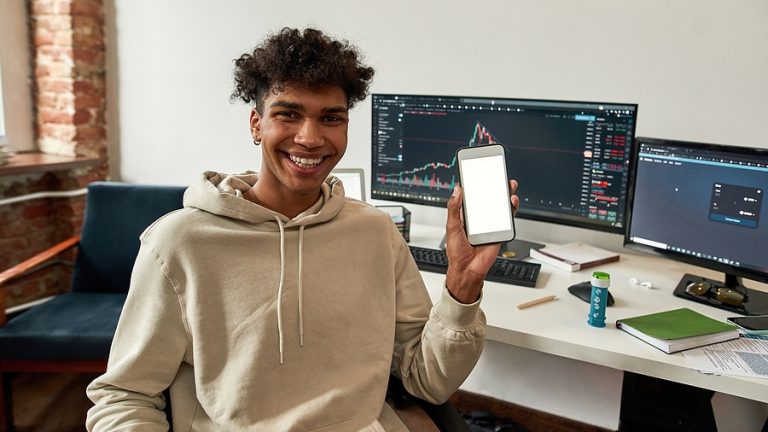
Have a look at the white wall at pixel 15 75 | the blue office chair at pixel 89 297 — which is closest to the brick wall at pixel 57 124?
the white wall at pixel 15 75

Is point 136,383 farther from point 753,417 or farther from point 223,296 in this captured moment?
point 753,417

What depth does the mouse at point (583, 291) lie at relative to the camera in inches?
64.2

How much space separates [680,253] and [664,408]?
1.37 feet

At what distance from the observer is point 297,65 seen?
4.00ft

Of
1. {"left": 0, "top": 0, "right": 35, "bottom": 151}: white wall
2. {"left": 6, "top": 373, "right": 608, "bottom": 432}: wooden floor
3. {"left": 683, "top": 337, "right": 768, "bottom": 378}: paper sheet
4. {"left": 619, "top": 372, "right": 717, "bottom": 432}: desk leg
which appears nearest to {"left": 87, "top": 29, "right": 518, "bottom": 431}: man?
{"left": 683, "top": 337, "right": 768, "bottom": 378}: paper sheet

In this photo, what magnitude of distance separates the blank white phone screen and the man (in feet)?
0.14

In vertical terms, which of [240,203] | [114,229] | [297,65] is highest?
[297,65]

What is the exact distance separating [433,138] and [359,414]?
3.52ft

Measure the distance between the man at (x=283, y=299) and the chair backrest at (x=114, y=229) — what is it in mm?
1112

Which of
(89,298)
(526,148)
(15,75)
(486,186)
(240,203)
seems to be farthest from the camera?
(15,75)

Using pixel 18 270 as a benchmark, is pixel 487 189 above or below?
above

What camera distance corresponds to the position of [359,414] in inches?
49.5

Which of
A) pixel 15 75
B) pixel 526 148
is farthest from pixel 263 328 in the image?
pixel 15 75

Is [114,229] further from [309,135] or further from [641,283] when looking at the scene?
[641,283]
